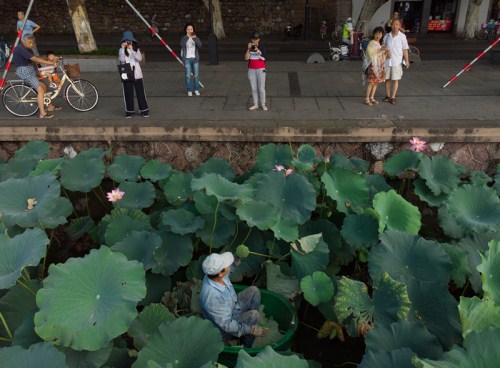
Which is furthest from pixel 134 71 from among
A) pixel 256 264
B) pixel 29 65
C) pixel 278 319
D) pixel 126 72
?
pixel 278 319

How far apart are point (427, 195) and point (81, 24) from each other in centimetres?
1093

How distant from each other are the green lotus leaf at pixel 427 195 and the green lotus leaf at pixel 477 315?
213 centimetres

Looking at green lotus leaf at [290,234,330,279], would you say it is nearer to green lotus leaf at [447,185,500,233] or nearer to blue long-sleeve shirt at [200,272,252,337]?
blue long-sleeve shirt at [200,272,252,337]

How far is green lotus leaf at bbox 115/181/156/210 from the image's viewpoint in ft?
15.8

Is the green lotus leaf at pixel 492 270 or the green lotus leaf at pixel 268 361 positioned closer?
the green lotus leaf at pixel 268 361

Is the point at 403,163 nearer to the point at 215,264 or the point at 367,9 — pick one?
the point at 215,264

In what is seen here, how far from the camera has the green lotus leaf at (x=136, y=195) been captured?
15.8ft

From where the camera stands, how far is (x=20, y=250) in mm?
3186

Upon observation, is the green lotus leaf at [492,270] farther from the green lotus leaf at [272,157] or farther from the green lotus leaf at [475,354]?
the green lotus leaf at [272,157]

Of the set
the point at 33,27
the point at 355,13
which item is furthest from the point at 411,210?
the point at 355,13

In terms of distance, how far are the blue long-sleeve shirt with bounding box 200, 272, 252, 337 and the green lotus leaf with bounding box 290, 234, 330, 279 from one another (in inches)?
29.9

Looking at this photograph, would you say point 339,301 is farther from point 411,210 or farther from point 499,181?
point 499,181

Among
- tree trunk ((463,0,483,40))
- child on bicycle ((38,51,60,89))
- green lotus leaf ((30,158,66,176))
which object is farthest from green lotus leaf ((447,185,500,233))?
tree trunk ((463,0,483,40))

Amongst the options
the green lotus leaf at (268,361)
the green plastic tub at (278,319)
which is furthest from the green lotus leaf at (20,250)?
the green lotus leaf at (268,361)
